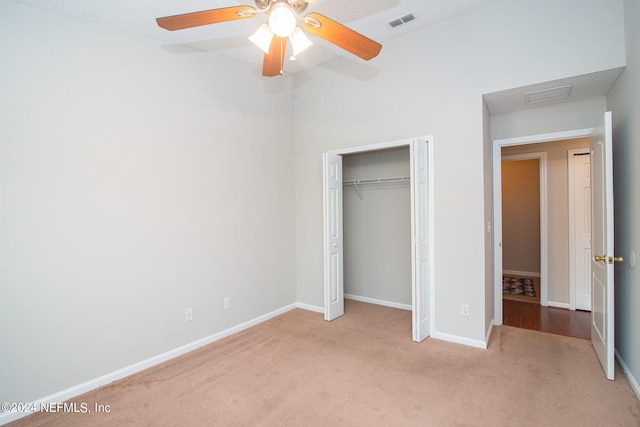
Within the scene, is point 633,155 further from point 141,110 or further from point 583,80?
point 141,110

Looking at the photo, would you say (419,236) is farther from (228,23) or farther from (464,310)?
(228,23)

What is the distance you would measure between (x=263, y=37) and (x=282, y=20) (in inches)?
12.4

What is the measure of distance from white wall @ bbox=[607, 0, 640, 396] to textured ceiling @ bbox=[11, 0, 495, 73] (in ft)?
4.22

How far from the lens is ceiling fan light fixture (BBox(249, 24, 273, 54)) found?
2035mm

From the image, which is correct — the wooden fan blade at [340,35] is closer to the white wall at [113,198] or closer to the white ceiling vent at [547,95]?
the white wall at [113,198]

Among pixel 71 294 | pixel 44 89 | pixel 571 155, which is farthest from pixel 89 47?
pixel 571 155

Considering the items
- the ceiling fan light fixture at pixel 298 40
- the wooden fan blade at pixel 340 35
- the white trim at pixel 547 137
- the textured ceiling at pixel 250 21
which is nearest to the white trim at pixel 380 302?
the white trim at pixel 547 137

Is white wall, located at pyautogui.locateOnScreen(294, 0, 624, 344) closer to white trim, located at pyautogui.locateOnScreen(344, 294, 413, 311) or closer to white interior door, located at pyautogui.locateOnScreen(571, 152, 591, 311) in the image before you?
white trim, located at pyautogui.locateOnScreen(344, 294, 413, 311)

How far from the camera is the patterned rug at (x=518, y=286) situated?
17.1ft

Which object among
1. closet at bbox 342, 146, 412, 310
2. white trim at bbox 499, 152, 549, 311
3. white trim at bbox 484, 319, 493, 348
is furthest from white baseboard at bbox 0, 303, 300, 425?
white trim at bbox 499, 152, 549, 311

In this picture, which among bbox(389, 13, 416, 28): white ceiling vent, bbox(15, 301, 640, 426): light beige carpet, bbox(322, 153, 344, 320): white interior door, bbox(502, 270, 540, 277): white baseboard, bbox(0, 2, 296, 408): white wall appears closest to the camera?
bbox(15, 301, 640, 426): light beige carpet

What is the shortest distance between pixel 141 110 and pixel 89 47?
0.57 metres

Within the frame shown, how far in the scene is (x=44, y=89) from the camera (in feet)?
7.78

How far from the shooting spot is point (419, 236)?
3311mm
